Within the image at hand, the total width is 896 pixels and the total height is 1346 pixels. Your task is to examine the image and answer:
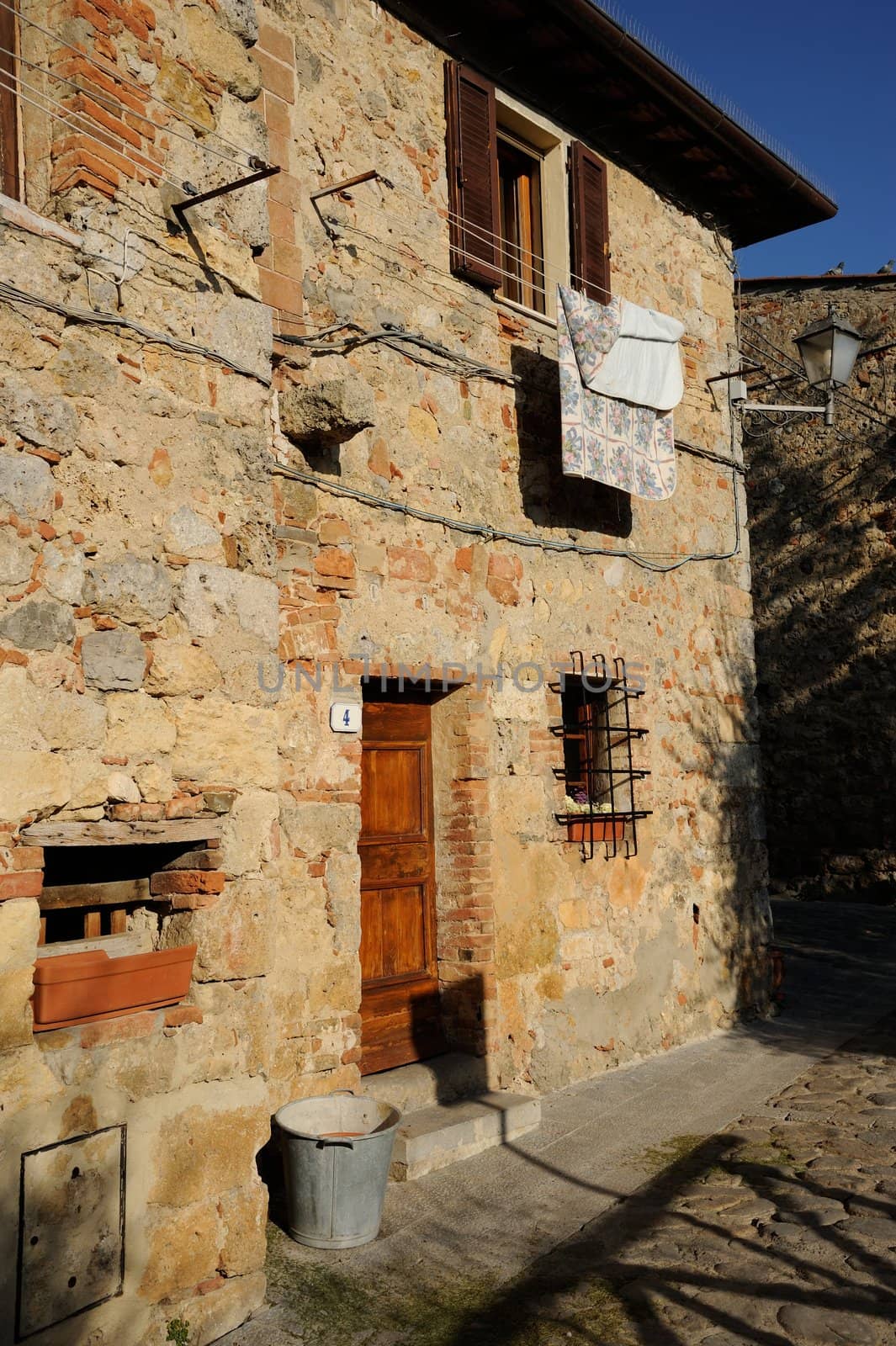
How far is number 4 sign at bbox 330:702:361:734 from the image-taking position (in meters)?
4.90

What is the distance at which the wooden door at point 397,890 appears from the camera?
17.2 feet

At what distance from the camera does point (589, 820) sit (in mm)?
6238

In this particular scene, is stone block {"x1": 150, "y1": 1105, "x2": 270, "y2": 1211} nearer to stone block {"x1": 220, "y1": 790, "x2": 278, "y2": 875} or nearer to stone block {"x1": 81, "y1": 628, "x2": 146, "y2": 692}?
stone block {"x1": 220, "y1": 790, "x2": 278, "y2": 875}

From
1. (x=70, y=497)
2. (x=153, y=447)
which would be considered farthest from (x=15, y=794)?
(x=153, y=447)

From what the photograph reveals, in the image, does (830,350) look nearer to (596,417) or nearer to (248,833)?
(596,417)

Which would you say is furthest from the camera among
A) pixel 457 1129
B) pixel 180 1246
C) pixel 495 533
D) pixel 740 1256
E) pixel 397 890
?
pixel 495 533

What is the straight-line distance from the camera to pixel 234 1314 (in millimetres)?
3406

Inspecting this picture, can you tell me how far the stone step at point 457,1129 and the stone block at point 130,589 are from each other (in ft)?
8.36

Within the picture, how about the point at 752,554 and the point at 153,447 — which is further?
the point at 752,554

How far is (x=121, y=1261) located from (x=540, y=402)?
15.5 ft

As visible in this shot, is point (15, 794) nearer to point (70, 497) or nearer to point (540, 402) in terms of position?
point (70, 497)

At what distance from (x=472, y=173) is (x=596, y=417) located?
147 cm

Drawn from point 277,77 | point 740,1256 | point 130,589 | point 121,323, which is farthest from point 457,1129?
point 277,77

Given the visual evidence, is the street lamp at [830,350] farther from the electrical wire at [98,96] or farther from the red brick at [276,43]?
the electrical wire at [98,96]
